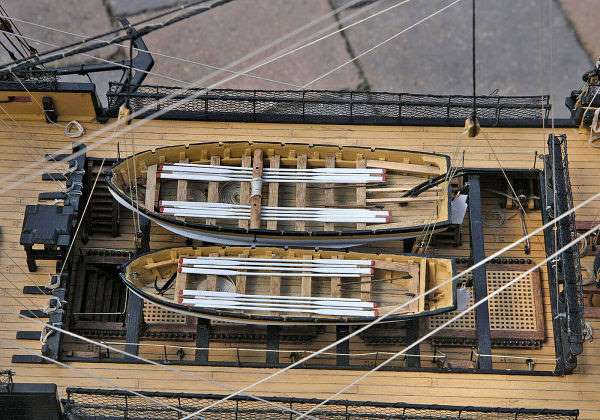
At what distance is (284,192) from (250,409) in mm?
5364

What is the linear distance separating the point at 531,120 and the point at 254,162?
6850mm

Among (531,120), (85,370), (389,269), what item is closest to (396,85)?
(531,120)

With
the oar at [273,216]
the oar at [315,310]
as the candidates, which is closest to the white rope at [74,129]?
the oar at [273,216]

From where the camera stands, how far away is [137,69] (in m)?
28.5

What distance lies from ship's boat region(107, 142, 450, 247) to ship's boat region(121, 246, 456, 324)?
508 mm

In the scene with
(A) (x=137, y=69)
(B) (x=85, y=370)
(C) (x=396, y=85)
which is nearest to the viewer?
(B) (x=85, y=370)

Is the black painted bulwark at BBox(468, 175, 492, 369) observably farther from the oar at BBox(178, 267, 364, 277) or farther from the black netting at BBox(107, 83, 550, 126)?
the oar at BBox(178, 267, 364, 277)

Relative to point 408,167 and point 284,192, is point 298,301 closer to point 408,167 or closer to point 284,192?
point 284,192

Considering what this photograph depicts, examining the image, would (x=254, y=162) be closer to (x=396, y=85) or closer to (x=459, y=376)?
(x=459, y=376)

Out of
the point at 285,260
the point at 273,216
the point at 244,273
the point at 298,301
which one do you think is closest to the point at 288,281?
the point at 285,260

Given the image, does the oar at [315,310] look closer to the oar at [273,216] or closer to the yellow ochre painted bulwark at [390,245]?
the yellow ochre painted bulwark at [390,245]

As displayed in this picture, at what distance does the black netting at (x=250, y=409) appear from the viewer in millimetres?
23391

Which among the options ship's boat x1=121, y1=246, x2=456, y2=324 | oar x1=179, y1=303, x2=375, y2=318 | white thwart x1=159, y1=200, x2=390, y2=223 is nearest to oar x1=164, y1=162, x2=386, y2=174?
white thwart x1=159, y1=200, x2=390, y2=223

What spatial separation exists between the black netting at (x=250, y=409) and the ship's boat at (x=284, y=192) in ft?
12.8
